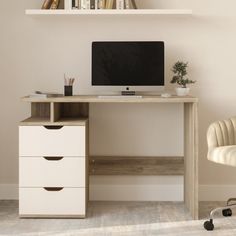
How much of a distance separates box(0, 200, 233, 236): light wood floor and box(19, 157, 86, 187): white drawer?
26 centimetres

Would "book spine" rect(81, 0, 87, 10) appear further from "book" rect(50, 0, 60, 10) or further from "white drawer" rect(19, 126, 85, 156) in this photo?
"white drawer" rect(19, 126, 85, 156)

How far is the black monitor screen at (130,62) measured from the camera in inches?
156

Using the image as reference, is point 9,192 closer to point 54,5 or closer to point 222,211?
point 54,5

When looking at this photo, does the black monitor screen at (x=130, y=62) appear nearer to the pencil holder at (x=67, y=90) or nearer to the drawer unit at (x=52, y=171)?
the pencil holder at (x=67, y=90)

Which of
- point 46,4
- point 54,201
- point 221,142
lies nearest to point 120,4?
point 46,4

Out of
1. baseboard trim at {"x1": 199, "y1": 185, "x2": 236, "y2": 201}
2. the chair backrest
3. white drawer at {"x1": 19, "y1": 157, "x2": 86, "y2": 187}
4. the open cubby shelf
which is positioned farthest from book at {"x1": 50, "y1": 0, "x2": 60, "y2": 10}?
baseboard trim at {"x1": 199, "y1": 185, "x2": 236, "y2": 201}

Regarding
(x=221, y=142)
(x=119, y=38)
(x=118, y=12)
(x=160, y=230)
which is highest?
(x=118, y=12)

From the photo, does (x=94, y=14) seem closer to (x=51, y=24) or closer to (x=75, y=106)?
(x=51, y=24)

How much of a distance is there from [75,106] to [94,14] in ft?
2.44

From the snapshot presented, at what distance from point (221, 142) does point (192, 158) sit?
240mm

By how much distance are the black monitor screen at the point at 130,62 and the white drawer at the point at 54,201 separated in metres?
0.92

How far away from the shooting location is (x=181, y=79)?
3938 millimetres

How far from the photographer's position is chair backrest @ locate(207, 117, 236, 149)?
3.63 metres

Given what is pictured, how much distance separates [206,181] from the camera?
4234 millimetres
